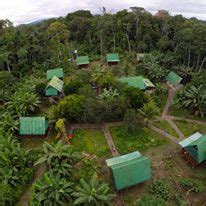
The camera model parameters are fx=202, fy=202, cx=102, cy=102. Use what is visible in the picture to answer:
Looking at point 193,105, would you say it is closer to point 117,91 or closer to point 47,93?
point 117,91

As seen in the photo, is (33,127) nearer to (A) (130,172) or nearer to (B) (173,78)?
(A) (130,172)

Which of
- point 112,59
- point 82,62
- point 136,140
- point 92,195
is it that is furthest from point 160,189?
point 82,62

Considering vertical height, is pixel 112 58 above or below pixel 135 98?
above

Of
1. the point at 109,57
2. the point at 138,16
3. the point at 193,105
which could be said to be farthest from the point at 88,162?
the point at 138,16

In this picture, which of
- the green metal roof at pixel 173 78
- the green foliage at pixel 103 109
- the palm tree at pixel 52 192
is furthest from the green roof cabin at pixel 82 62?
the palm tree at pixel 52 192

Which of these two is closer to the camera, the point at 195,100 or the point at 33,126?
the point at 33,126

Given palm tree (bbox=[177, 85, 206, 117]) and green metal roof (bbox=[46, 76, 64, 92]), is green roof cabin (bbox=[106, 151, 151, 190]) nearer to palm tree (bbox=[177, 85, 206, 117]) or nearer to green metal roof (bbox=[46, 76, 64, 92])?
palm tree (bbox=[177, 85, 206, 117])

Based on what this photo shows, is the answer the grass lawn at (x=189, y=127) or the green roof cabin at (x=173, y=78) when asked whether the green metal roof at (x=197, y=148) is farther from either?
the green roof cabin at (x=173, y=78)
